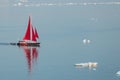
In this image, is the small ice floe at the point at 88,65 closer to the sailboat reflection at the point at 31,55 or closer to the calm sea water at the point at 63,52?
the calm sea water at the point at 63,52

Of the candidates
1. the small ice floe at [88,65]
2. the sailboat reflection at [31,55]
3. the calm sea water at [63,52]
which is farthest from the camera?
the sailboat reflection at [31,55]

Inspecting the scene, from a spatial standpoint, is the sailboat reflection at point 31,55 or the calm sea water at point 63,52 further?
the sailboat reflection at point 31,55

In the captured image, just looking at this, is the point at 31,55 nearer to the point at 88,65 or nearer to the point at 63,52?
the point at 63,52

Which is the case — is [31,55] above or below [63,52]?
below

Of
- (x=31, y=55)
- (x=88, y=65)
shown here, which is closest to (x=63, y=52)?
(x=31, y=55)

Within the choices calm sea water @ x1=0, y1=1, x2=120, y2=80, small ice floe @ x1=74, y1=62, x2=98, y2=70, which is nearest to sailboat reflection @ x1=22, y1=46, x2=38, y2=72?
calm sea water @ x1=0, y1=1, x2=120, y2=80

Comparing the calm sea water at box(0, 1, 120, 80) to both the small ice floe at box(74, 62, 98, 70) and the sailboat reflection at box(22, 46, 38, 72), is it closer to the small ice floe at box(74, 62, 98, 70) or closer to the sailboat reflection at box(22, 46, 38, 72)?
the sailboat reflection at box(22, 46, 38, 72)

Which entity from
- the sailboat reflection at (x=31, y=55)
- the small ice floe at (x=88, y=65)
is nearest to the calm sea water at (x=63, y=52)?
the sailboat reflection at (x=31, y=55)

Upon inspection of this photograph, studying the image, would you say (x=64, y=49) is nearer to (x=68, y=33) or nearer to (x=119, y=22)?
(x=68, y=33)

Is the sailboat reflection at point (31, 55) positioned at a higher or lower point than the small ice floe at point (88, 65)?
higher
